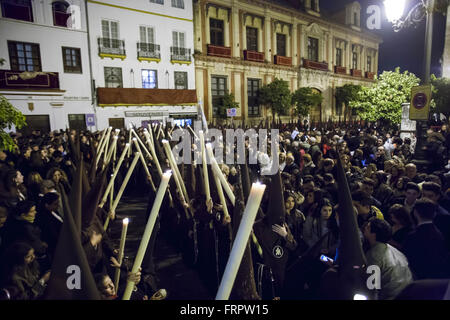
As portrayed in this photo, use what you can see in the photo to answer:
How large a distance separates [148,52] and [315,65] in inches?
678

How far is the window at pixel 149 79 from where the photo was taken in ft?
70.8

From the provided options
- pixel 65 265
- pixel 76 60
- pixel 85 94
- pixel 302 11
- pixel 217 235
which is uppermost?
pixel 302 11

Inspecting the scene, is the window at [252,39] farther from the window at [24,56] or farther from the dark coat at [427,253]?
the dark coat at [427,253]

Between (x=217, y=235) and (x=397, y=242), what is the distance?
2.02 m

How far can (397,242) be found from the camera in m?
3.08

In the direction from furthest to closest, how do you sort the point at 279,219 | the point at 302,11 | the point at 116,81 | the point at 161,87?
the point at 302,11, the point at 161,87, the point at 116,81, the point at 279,219

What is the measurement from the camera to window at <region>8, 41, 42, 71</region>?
56.5 ft

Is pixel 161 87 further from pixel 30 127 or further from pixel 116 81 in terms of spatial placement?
pixel 30 127

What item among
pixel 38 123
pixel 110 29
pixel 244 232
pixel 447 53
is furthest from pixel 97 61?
pixel 447 53

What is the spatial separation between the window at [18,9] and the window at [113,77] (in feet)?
16.6

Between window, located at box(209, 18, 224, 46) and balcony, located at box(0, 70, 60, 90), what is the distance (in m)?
12.2

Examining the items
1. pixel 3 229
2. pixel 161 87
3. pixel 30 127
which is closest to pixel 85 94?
pixel 30 127

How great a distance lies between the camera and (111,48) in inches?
786

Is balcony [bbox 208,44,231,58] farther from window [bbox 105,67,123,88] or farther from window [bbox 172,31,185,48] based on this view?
window [bbox 105,67,123,88]
